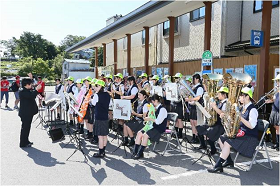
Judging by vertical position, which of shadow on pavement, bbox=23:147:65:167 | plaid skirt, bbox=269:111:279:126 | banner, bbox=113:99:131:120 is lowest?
shadow on pavement, bbox=23:147:65:167

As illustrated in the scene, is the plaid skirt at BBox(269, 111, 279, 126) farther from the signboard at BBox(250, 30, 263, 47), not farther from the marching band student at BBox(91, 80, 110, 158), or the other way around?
the marching band student at BBox(91, 80, 110, 158)

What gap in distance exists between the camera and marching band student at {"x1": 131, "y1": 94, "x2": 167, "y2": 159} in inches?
229

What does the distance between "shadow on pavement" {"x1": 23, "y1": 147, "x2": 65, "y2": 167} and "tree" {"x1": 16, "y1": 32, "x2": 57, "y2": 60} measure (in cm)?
6903

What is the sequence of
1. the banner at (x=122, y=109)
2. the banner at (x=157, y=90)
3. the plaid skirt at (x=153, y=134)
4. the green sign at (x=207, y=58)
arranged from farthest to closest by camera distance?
the green sign at (x=207, y=58), the banner at (x=157, y=90), the banner at (x=122, y=109), the plaid skirt at (x=153, y=134)

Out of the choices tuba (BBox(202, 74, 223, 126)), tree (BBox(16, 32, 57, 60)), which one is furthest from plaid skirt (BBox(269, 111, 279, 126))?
tree (BBox(16, 32, 57, 60))

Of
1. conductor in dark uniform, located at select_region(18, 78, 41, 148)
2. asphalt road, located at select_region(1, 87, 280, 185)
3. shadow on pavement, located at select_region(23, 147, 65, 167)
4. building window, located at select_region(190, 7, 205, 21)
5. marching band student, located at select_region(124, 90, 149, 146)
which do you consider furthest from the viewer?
building window, located at select_region(190, 7, 205, 21)

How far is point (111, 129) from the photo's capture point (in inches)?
353

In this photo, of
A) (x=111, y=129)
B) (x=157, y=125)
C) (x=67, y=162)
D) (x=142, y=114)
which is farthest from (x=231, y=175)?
(x=111, y=129)

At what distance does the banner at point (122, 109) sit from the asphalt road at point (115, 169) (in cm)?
99

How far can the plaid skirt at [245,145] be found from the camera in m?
4.86

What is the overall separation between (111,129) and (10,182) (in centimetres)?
471

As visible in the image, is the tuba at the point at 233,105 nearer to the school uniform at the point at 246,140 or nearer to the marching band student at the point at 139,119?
the school uniform at the point at 246,140

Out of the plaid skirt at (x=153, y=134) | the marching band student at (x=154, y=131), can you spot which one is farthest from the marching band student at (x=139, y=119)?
the plaid skirt at (x=153, y=134)

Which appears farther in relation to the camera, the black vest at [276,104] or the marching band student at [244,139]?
the black vest at [276,104]
